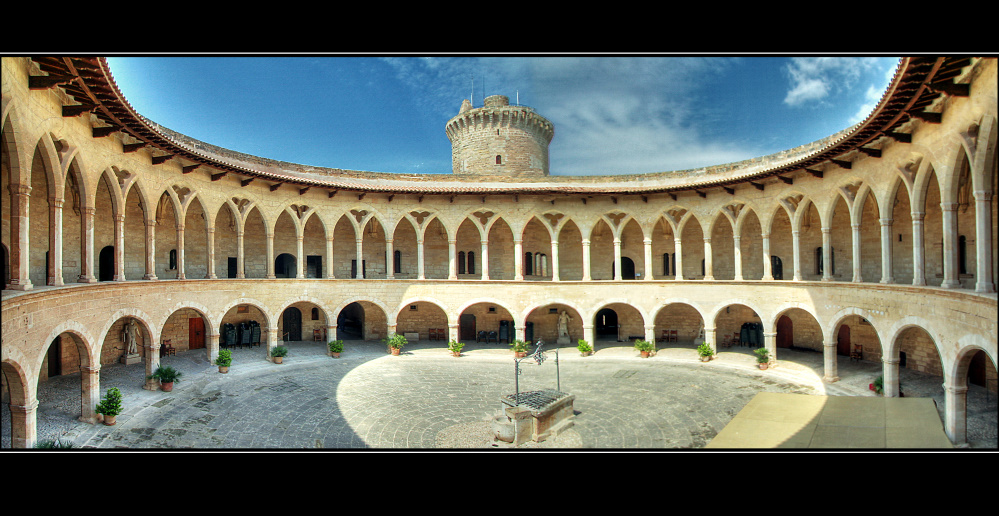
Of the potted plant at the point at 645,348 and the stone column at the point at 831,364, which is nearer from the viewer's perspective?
the stone column at the point at 831,364

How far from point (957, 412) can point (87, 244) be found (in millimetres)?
22795

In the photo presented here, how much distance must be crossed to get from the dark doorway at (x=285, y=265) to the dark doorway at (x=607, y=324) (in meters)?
17.3

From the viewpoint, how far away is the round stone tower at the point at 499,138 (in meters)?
32.4

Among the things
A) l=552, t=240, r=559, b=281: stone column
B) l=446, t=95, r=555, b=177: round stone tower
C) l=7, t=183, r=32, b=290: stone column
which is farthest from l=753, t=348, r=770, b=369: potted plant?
l=7, t=183, r=32, b=290: stone column

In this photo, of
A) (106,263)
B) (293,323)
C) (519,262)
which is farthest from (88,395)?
(519,262)

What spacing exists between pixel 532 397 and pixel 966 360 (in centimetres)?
999

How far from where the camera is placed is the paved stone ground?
467 inches

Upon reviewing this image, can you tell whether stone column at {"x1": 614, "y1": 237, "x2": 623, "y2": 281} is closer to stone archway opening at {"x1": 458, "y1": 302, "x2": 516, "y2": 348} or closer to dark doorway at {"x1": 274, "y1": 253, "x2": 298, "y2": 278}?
stone archway opening at {"x1": 458, "y1": 302, "x2": 516, "y2": 348}

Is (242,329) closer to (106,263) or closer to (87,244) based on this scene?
(106,263)

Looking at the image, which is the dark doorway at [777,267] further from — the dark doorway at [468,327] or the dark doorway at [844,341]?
the dark doorway at [468,327]

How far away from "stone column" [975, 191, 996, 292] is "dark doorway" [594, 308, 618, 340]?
17783 millimetres

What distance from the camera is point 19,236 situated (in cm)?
975

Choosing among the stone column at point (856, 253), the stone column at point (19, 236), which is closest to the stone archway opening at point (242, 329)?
the stone column at point (19, 236)

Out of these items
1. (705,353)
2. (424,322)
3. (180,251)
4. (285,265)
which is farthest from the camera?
(424,322)
